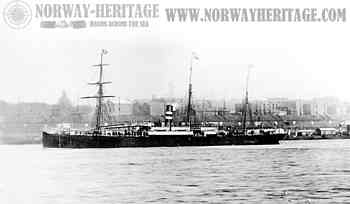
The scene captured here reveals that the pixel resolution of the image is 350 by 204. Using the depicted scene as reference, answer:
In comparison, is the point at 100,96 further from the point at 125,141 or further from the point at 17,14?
the point at 125,141

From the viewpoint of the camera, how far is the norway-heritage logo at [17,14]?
1031cm

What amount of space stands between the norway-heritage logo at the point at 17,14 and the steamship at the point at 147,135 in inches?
363

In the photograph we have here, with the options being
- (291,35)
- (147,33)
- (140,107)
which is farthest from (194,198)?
(140,107)

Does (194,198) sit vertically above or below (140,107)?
below

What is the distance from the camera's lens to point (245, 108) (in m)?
20.5

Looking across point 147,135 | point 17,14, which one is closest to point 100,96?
point 17,14

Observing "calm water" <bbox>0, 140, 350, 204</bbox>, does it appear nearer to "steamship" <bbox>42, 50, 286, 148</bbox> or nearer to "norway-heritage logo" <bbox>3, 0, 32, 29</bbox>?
"norway-heritage logo" <bbox>3, 0, 32, 29</bbox>

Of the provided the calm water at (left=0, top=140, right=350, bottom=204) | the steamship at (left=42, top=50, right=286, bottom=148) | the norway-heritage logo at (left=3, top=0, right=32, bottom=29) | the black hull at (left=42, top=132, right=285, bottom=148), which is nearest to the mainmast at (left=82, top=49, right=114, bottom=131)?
the steamship at (left=42, top=50, right=286, bottom=148)

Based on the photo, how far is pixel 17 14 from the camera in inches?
413

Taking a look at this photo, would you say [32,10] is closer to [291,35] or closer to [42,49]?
[42,49]

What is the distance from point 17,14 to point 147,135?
1373 cm

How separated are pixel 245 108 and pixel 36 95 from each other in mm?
9389

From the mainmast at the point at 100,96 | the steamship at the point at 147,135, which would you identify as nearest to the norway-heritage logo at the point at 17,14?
the mainmast at the point at 100,96

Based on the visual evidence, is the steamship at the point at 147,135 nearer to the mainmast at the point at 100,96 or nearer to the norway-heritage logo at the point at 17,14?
the mainmast at the point at 100,96
